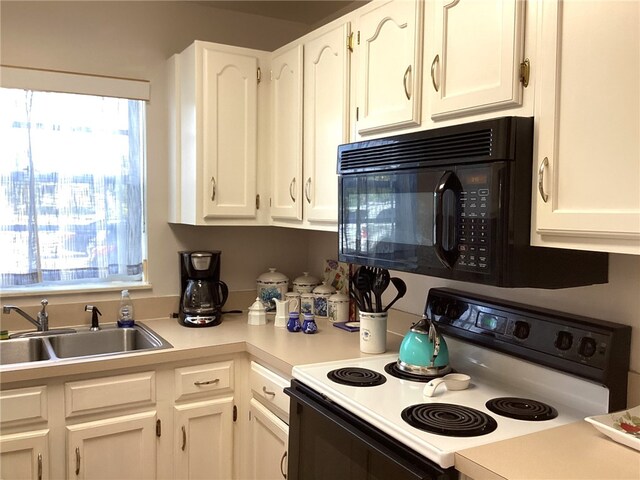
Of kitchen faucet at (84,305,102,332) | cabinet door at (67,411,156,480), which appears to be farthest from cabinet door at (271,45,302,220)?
cabinet door at (67,411,156,480)

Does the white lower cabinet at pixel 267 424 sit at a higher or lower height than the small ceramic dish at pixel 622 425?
lower

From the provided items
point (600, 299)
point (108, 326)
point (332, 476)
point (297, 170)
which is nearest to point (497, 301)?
point (600, 299)

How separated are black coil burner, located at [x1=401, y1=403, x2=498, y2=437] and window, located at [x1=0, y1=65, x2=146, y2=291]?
1720 mm

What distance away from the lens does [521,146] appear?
140 cm

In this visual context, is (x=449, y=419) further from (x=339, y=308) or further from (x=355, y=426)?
(x=339, y=308)

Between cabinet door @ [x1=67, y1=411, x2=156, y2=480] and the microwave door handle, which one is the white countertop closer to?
cabinet door @ [x1=67, y1=411, x2=156, y2=480]

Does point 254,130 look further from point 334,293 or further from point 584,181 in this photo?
point 584,181

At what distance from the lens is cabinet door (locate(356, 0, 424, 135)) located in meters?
1.77

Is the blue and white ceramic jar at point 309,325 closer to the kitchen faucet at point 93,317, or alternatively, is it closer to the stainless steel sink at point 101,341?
the stainless steel sink at point 101,341

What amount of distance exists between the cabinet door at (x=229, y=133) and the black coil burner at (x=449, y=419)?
1.38 metres

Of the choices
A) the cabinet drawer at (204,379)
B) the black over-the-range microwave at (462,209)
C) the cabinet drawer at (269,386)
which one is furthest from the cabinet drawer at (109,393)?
the black over-the-range microwave at (462,209)

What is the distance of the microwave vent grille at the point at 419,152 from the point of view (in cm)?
147

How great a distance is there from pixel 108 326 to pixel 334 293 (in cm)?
104

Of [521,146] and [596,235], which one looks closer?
[596,235]
